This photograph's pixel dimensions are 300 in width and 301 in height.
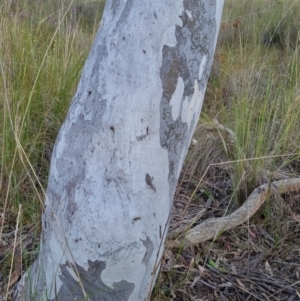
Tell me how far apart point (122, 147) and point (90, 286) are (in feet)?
1.37

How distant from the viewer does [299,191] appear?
2.41 metres

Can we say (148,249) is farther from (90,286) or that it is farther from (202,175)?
(202,175)

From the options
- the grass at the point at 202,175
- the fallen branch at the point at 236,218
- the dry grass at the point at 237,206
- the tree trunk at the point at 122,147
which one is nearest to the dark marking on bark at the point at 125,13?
the tree trunk at the point at 122,147

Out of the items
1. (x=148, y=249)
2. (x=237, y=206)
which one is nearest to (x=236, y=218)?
(x=237, y=206)

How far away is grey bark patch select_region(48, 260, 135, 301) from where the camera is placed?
4.44 feet

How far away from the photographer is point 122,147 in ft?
4.31

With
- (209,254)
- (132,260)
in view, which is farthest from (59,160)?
(209,254)

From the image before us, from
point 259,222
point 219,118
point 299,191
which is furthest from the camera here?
point 219,118

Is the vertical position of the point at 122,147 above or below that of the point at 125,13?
below

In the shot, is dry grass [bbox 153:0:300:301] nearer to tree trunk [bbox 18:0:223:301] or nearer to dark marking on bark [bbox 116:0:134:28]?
tree trunk [bbox 18:0:223:301]

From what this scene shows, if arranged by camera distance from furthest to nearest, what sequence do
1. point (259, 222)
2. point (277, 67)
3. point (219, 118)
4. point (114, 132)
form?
point (277, 67) → point (219, 118) → point (259, 222) → point (114, 132)

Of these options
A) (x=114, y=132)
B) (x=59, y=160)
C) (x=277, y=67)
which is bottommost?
(x=277, y=67)

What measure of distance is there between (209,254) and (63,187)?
882mm

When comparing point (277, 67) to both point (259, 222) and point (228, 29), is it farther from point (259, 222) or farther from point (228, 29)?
point (259, 222)
